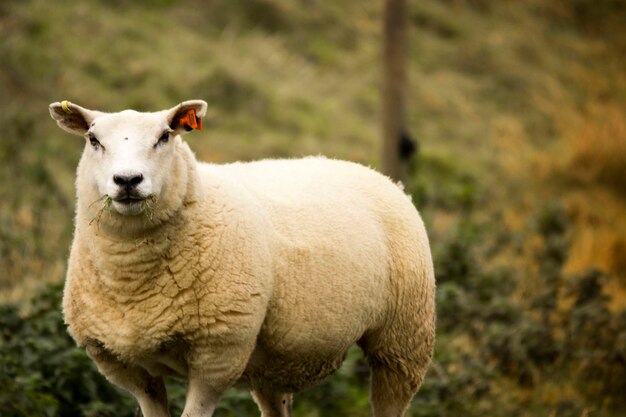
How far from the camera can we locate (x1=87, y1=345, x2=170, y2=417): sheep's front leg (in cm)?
424

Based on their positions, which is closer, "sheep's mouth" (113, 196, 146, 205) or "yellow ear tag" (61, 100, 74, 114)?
"sheep's mouth" (113, 196, 146, 205)

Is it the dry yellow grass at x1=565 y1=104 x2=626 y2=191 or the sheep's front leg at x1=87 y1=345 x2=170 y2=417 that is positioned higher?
the sheep's front leg at x1=87 y1=345 x2=170 y2=417

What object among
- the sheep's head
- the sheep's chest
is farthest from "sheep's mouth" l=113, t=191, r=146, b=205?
the sheep's chest

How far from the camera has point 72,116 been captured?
425 cm

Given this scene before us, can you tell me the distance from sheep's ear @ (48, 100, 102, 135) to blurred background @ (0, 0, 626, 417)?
157 cm

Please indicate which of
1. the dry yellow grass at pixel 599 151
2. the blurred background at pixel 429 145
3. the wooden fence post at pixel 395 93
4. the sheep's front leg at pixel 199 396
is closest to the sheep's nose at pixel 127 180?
the sheep's front leg at pixel 199 396

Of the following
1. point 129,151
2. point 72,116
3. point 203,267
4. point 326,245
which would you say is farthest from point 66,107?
point 326,245

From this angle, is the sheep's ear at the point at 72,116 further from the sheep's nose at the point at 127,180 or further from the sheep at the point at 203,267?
the sheep's nose at the point at 127,180

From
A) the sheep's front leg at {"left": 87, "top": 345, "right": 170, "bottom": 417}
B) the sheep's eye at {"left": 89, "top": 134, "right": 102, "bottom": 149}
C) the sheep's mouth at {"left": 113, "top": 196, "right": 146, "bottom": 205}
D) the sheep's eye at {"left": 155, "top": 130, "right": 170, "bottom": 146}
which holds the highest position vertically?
the sheep's eye at {"left": 155, "top": 130, "right": 170, "bottom": 146}

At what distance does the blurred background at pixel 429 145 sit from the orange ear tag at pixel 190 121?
1.81 metres

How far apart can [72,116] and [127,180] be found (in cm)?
60

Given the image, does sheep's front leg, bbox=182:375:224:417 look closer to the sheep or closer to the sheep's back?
the sheep

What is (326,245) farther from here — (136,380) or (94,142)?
(94,142)

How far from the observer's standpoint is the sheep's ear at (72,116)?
165 inches
